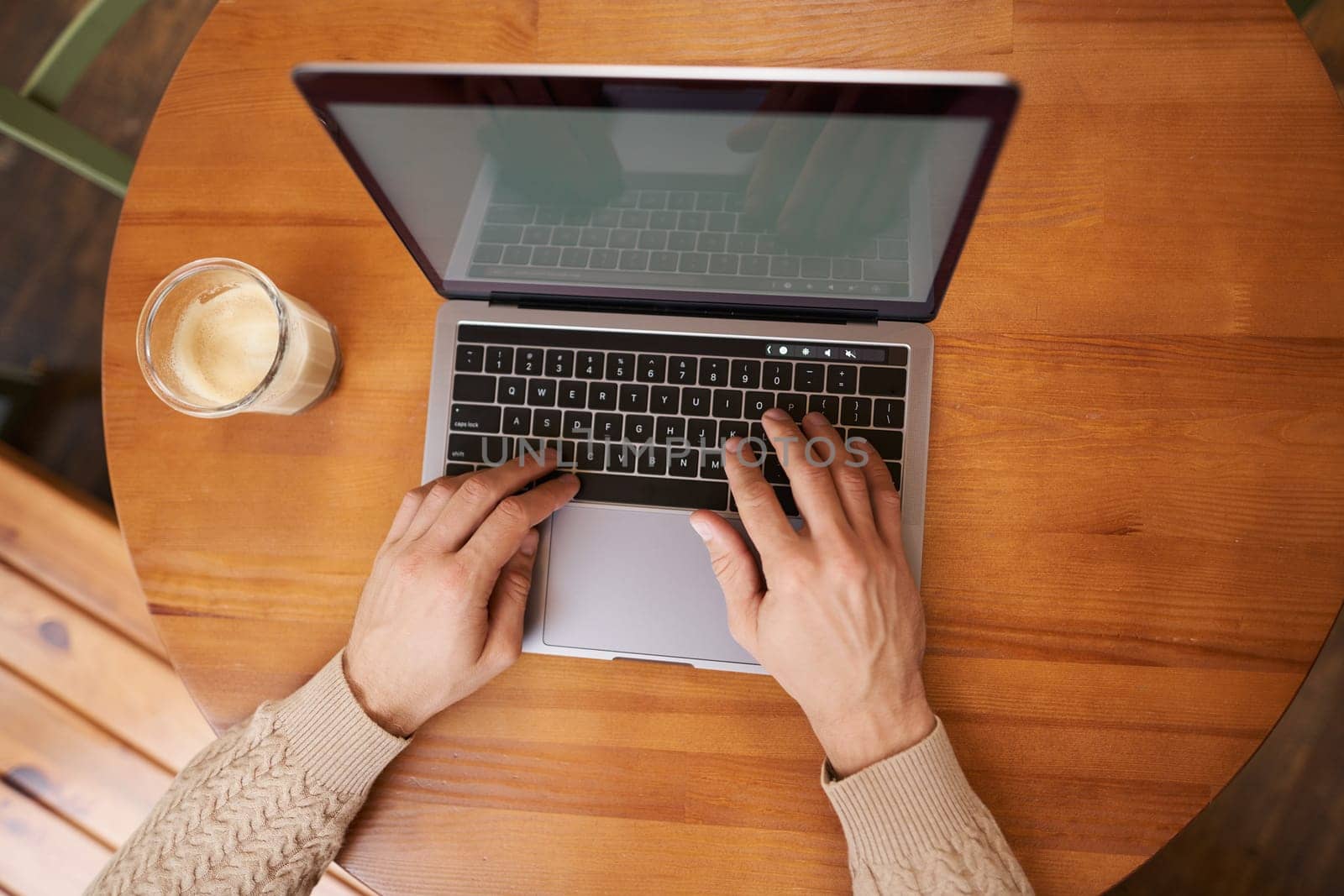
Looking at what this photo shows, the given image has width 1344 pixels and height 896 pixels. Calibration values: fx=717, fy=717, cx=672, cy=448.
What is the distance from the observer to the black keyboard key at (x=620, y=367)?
0.66 metres

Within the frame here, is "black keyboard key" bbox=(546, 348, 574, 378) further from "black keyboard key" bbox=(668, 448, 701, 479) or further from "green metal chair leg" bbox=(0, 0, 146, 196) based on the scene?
"green metal chair leg" bbox=(0, 0, 146, 196)

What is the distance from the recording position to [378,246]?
726mm

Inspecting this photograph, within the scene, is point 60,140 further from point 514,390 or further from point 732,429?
point 732,429

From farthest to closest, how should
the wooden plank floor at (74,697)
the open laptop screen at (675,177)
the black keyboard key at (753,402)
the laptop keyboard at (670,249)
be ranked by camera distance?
the wooden plank floor at (74,697) → the black keyboard key at (753,402) → the laptop keyboard at (670,249) → the open laptop screen at (675,177)

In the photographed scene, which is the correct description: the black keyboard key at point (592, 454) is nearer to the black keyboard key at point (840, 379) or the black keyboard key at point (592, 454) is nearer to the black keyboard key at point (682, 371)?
the black keyboard key at point (682, 371)

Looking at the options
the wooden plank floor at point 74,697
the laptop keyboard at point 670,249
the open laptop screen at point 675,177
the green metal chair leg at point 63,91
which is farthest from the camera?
the wooden plank floor at point 74,697

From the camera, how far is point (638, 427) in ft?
2.16

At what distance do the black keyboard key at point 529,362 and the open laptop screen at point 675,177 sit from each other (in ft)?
0.18

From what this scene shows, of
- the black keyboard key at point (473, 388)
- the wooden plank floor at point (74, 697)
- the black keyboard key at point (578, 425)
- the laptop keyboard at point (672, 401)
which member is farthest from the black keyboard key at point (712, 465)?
the wooden plank floor at point (74, 697)

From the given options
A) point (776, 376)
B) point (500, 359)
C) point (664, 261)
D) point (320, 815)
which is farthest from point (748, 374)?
point (320, 815)

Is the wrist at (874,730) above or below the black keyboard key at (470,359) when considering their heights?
below

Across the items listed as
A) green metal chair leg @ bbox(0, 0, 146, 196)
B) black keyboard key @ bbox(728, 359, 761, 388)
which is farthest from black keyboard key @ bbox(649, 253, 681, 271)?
green metal chair leg @ bbox(0, 0, 146, 196)

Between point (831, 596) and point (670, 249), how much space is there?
0.32 meters

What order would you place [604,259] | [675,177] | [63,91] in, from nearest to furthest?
[675,177] → [604,259] → [63,91]
